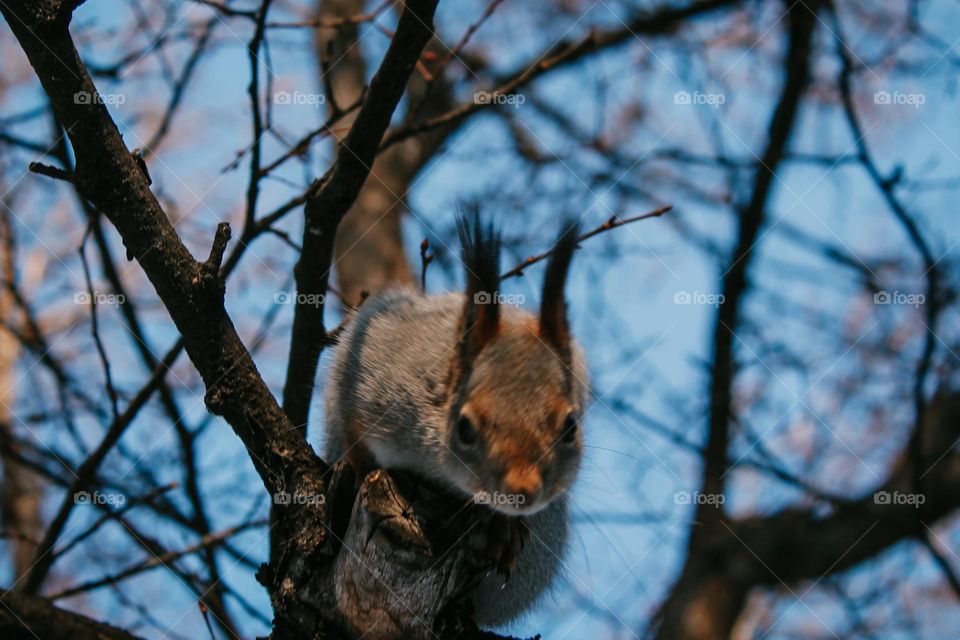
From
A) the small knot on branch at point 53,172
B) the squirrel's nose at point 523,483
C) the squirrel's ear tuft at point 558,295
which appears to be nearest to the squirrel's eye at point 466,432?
the squirrel's nose at point 523,483

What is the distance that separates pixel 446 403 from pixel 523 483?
507mm

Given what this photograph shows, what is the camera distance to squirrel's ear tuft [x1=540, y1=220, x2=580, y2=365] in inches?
120

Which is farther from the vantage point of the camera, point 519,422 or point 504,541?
point 504,541

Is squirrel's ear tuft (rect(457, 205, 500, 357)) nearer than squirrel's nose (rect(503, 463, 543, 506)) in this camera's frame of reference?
No

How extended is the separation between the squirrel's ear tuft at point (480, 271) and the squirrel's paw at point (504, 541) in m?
0.51

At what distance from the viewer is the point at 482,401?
2762 mm

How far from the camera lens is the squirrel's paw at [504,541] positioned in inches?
109

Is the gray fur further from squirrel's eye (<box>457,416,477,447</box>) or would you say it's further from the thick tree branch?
the thick tree branch

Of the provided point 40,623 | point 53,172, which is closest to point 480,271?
point 53,172

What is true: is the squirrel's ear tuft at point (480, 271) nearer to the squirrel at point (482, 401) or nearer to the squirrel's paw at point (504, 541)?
the squirrel at point (482, 401)

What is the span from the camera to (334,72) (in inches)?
294

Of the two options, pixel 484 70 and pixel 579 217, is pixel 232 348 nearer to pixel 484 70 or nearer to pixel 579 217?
pixel 579 217

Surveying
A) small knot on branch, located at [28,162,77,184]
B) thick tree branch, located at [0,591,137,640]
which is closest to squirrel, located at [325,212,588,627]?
thick tree branch, located at [0,591,137,640]

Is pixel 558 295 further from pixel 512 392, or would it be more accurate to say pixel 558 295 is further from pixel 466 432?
pixel 466 432
